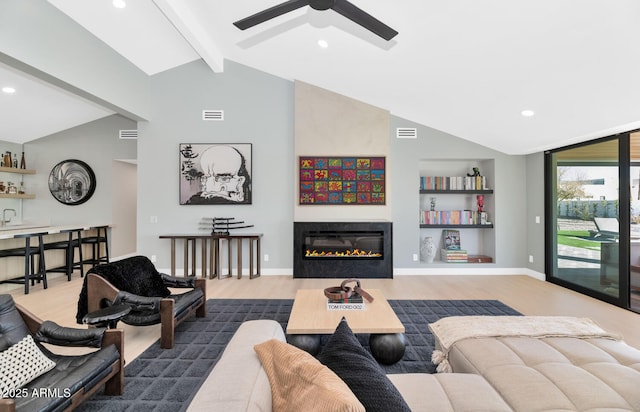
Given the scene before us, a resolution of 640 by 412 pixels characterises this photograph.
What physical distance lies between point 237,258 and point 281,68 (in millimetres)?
A: 3290

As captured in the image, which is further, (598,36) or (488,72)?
(488,72)

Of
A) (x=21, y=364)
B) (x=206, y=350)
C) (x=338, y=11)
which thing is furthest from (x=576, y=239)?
(x=21, y=364)

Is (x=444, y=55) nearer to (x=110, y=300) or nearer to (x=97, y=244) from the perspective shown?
(x=110, y=300)

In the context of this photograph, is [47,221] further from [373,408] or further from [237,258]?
[373,408]

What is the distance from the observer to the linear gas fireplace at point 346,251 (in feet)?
17.0

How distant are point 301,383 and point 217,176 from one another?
4.97 meters

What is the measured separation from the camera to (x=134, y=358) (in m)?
2.52

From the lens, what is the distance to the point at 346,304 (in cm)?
272

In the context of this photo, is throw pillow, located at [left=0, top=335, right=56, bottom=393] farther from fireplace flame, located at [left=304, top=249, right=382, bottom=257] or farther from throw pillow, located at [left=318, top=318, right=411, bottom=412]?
fireplace flame, located at [left=304, top=249, right=382, bottom=257]

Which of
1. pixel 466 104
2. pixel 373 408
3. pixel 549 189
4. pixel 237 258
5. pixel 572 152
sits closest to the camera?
pixel 373 408

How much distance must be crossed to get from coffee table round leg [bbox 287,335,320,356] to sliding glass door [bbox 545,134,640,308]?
13.1 feet

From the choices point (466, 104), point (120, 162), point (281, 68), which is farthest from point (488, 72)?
point (120, 162)

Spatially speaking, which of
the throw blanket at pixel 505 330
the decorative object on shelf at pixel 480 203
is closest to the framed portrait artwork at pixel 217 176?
the throw blanket at pixel 505 330

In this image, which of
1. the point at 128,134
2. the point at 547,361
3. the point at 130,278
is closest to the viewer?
the point at 547,361
